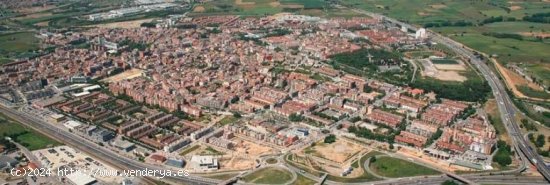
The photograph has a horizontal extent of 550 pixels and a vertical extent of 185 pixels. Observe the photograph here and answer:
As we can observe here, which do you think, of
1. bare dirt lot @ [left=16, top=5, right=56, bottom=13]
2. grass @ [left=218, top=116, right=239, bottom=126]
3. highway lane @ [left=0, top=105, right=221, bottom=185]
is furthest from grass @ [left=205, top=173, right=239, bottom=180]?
A: bare dirt lot @ [left=16, top=5, right=56, bottom=13]

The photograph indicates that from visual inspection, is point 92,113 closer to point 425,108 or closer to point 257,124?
point 257,124

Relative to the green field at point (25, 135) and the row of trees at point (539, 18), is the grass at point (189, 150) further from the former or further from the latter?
the row of trees at point (539, 18)

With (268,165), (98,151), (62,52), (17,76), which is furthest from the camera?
(62,52)

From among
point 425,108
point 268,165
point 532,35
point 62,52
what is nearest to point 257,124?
point 268,165

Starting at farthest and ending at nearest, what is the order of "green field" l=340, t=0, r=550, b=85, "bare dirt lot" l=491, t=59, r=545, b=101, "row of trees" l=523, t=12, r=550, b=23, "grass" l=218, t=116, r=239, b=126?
"row of trees" l=523, t=12, r=550, b=23 → "green field" l=340, t=0, r=550, b=85 → "bare dirt lot" l=491, t=59, r=545, b=101 → "grass" l=218, t=116, r=239, b=126

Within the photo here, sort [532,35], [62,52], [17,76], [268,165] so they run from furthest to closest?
[532,35] → [62,52] → [17,76] → [268,165]

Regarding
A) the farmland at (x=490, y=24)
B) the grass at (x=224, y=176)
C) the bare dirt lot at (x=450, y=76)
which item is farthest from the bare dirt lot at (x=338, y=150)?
the farmland at (x=490, y=24)

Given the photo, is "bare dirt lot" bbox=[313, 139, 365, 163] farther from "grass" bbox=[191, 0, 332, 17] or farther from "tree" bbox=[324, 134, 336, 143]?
"grass" bbox=[191, 0, 332, 17]
